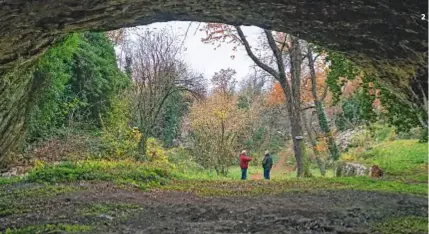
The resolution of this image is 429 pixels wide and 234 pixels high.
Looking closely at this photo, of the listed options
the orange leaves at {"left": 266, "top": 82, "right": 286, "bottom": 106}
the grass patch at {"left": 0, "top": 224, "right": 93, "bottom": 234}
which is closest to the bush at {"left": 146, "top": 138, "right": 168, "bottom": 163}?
the orange leaves at {"left": 266, "top": 82, "right": 286, "bottom": 106}

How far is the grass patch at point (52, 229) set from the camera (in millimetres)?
6391

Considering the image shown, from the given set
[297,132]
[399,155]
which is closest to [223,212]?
[297,132]

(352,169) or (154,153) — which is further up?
(154,153)

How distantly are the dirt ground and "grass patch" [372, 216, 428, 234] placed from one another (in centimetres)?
18

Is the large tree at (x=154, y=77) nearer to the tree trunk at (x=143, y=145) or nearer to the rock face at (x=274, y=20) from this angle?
the tree trunk at (x=143, y=145)

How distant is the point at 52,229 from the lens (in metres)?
6.51

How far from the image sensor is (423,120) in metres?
7.03

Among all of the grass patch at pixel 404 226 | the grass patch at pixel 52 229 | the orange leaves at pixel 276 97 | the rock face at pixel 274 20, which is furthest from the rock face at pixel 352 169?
the orange leaves at pixel 276 97

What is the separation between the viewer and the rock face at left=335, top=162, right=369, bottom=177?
17.9 metres

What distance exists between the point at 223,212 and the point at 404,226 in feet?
10.5

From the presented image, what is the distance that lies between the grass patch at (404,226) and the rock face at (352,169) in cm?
1104

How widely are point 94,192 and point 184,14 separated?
584 centimetres

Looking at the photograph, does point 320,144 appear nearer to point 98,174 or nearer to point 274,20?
point 98,174

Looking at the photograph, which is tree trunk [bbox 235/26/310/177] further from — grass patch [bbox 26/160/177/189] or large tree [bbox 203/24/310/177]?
grass patch [bbox 26/160/177/189]
